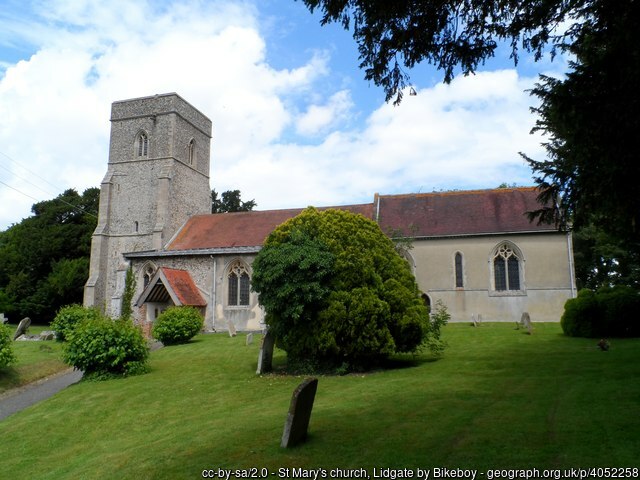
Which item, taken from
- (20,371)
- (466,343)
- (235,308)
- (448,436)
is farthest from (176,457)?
(235,308)

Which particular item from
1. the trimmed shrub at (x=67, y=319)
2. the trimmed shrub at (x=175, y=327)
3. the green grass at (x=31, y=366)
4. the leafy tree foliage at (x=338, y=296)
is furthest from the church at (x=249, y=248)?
the leafy tree foliage at (x=338, y=296)

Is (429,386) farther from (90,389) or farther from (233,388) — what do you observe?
(90,389)

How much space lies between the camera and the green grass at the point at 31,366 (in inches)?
605

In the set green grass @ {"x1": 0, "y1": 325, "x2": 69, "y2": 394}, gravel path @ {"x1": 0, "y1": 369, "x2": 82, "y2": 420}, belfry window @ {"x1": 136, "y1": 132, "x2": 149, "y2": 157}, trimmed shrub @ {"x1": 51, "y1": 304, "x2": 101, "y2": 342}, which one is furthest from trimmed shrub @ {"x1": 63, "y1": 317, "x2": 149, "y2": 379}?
belfry window @ {"x1": 136, "y1": 132, "x2": 149, "y2": 157}

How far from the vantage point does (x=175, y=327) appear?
2247 centimetres

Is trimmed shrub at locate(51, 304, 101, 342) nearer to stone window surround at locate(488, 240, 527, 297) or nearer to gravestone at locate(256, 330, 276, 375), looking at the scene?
gravestone at locate(256, 330, 276, 375)

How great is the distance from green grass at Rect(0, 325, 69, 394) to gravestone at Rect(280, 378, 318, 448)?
11.8m

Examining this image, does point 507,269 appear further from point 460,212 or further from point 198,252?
point 198,252

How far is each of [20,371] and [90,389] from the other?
4.65m

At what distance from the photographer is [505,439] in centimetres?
640

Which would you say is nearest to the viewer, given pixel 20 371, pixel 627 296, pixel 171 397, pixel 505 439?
pixel 505 439

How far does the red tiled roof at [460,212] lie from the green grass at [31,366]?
1731cm

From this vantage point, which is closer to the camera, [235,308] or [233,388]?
[233,388]

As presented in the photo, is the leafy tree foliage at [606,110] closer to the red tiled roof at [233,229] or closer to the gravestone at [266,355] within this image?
the gravestone at [266,355]
